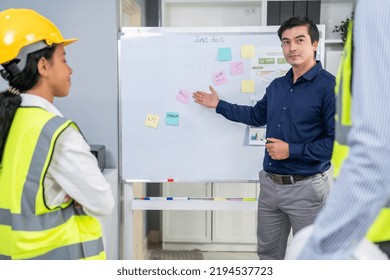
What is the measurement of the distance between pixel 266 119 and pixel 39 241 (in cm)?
144

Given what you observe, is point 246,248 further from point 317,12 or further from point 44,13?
point 44,13

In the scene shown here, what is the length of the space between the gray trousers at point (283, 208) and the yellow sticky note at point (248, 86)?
52 centimetres

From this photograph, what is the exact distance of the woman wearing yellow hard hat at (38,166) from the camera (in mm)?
1118

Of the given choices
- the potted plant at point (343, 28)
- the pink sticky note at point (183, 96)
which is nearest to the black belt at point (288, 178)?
the pink sticky note at point (183, 96)

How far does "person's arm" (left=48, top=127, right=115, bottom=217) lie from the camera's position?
1.14 m

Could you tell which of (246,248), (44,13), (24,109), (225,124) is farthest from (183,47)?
(246,248)

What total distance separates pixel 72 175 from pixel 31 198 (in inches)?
4.9

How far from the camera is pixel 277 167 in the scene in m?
2.00

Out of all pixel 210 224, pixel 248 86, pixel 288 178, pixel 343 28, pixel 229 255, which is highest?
pixel 343 28

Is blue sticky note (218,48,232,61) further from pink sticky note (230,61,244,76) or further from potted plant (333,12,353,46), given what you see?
potted plant (333,12,353,46)

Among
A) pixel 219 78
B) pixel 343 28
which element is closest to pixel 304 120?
pixel 219 78

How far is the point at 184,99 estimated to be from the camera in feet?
7.77

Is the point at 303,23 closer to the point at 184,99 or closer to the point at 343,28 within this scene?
the point at 184,99

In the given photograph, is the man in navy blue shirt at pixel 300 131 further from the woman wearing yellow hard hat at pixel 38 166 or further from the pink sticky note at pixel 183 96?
the woman wearing yellow hard hat at pixel 38 166
